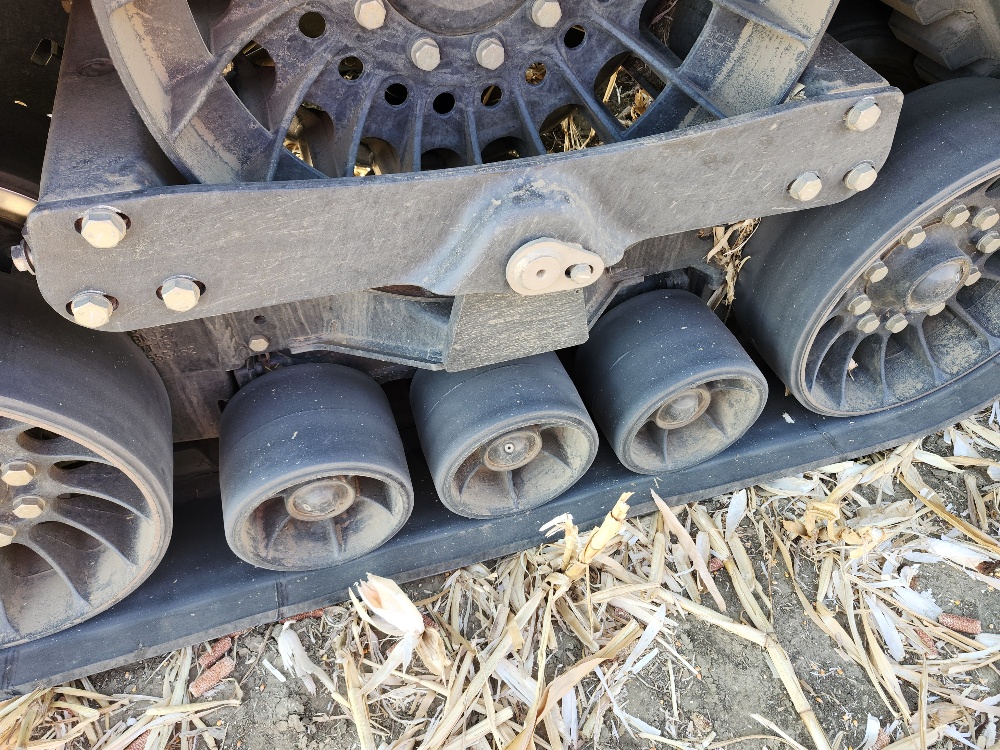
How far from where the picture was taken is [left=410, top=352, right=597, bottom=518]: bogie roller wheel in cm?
167

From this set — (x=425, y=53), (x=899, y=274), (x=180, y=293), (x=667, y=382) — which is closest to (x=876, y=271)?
(x=899, y=274)

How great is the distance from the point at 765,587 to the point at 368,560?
3.15 feet

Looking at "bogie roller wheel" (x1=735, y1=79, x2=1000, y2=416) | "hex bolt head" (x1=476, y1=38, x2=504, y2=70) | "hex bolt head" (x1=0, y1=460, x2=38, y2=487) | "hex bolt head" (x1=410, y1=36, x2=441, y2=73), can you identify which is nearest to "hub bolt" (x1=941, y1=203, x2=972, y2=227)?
"bogie roller wheel" (x1=735, y1=79, x2=1000, y2=416)

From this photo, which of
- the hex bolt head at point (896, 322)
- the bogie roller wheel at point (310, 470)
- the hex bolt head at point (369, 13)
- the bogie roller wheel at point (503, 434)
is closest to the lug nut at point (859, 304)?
the hex bolt head at point (896, 322)

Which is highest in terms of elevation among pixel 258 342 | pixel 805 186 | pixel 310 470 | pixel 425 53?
pixel 425 53

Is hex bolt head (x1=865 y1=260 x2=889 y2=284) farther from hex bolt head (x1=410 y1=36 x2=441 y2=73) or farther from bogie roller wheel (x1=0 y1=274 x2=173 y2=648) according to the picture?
bogie roller wheel (x1=0 y1=274 x2=173 y2=648)

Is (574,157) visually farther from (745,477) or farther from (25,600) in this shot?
(25,600)

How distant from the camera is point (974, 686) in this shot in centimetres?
185

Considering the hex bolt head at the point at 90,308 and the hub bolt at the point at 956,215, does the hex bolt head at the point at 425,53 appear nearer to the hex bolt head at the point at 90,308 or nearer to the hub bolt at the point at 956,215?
the hex bolt head at the point at 90,308

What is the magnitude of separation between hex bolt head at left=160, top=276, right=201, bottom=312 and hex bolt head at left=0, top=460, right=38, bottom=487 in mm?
438

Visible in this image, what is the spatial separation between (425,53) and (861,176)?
808 millimetres

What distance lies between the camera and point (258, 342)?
1590 mm

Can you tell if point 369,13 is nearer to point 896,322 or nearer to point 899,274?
point 899,274

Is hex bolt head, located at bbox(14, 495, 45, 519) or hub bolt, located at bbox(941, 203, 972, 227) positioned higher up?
hub bolt, located at bbox(941, 203, 972, 227)
